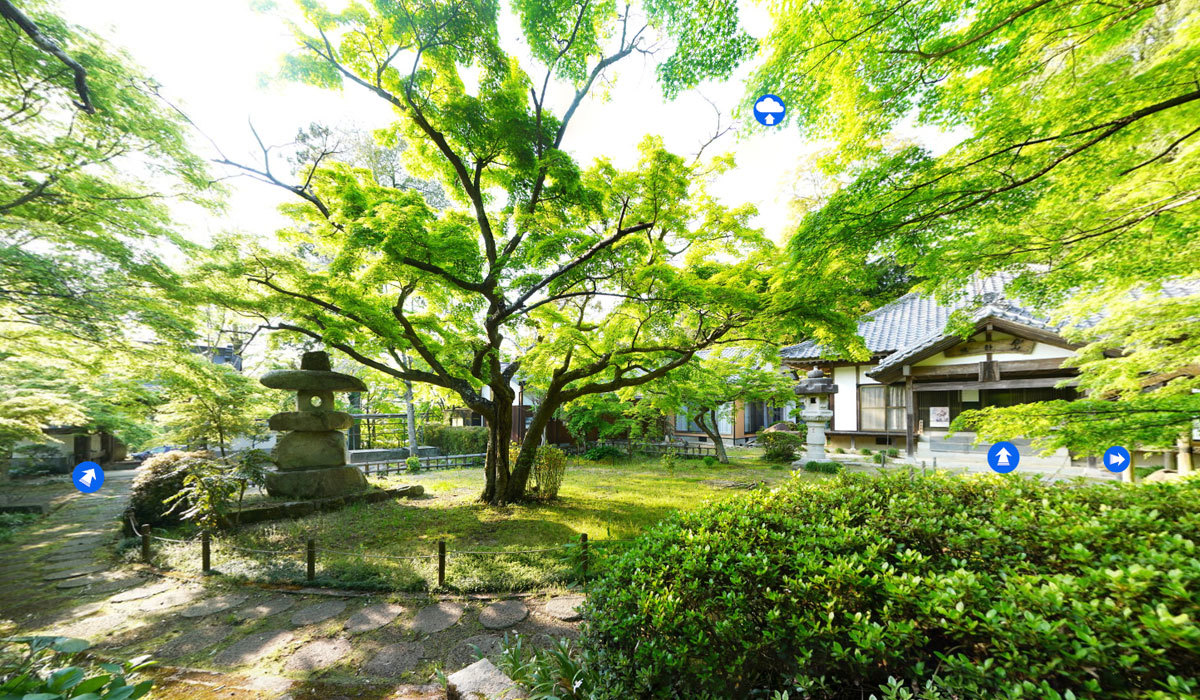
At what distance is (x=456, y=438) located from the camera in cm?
1703

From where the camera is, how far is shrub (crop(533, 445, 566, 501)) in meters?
9.11

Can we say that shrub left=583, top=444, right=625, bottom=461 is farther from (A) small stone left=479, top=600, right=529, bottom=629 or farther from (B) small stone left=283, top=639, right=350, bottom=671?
(B) small stone left=283, top=639, right=350, bottom=671

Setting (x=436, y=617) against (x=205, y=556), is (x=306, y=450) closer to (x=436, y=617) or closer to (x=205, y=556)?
(x=205, y=556)

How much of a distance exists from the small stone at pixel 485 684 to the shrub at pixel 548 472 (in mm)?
6502

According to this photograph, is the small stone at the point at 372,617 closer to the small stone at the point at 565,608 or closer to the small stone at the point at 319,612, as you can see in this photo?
the small stone at the point at 319,612

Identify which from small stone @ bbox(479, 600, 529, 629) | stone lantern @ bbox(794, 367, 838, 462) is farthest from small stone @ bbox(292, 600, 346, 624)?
stone lantern @ bbox(794, 367, 838, 462)

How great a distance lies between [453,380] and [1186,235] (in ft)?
29.8

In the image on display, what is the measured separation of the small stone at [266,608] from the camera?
4175 millimetres

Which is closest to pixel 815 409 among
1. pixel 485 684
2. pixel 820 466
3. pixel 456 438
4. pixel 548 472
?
pixel 820 466

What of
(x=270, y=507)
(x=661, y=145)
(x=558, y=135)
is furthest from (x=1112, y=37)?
(x=270, y=507)

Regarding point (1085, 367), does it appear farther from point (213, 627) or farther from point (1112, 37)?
point (213, 627)

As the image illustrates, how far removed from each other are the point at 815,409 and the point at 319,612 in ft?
44.8

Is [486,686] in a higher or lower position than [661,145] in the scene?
lower

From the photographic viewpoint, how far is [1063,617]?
5.21ft
